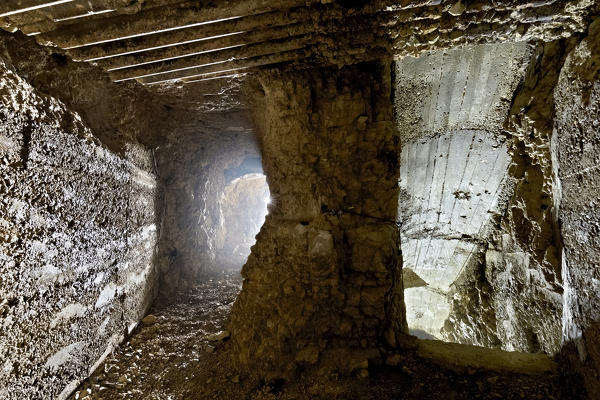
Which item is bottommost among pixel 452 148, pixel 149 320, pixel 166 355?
pixel 166 355

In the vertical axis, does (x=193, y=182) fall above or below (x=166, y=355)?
above

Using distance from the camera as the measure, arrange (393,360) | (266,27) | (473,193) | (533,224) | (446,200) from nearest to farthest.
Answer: (266,27) < (393,360) < (533,224) < (473,193) < (446,200)

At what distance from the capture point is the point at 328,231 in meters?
1.96

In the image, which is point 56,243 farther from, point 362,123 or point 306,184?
point 362,123

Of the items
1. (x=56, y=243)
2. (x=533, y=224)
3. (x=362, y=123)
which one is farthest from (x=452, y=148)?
(x=56, y=243)

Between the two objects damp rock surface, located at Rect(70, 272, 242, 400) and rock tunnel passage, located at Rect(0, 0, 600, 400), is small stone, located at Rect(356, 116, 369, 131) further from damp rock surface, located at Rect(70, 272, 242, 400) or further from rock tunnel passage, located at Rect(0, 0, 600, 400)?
damp rock surface, located at Rect(70, 272, 242, 400)

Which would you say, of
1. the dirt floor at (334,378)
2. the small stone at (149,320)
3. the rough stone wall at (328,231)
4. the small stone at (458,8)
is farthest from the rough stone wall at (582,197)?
the small stone at (149,320)

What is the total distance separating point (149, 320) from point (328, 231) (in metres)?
1.98

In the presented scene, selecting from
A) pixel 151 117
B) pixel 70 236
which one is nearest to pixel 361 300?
pixel 70 236

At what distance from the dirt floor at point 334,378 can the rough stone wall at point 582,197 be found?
0.32 m

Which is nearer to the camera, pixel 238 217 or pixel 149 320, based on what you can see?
pixel 149 320

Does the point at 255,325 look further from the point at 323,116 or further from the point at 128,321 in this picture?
the point at 323,116

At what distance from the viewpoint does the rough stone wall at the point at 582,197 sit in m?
1.32

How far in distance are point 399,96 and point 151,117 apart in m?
2.25
